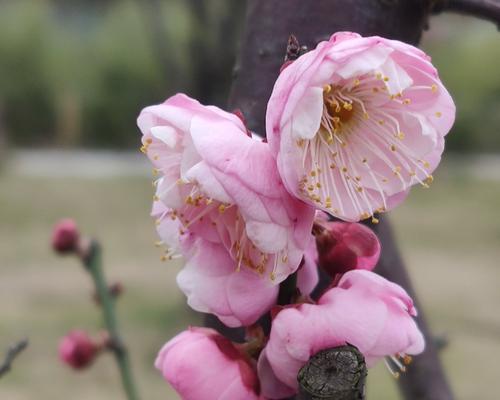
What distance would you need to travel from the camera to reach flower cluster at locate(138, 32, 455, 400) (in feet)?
1.18

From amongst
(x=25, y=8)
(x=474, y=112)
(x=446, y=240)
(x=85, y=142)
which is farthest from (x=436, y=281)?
(x=25, y=8)

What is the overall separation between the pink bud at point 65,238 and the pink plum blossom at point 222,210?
63 centimetres

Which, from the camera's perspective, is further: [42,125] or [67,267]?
[42,125]

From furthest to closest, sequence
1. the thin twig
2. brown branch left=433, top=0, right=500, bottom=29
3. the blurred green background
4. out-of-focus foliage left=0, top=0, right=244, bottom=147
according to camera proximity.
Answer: out-of-focus foliage left=0, top=0, right=244, bottom=147, the blurred green background, the thin twig, brown branch left=433, top=0, right=500, bottom=29

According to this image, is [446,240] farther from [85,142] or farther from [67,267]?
[85,142]

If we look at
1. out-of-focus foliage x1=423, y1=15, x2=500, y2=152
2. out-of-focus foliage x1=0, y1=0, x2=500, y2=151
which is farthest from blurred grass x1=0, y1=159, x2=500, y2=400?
out-of-focus foliage x1=0, y1=0, x2=500, y2=151

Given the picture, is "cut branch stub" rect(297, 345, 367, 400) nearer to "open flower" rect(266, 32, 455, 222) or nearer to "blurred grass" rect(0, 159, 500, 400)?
"open flower" rect(266, 32, 455, 222)

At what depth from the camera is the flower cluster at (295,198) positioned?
0.36 metres

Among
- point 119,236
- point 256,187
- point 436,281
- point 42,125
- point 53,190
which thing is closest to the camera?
point 256,187

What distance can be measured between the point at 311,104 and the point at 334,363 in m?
0.11

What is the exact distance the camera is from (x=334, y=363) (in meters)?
0.36

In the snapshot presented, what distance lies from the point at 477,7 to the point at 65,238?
2.06ft

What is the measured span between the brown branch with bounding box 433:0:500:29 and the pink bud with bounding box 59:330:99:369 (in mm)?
647

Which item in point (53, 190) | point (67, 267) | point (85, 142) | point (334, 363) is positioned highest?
point (334, 363)
